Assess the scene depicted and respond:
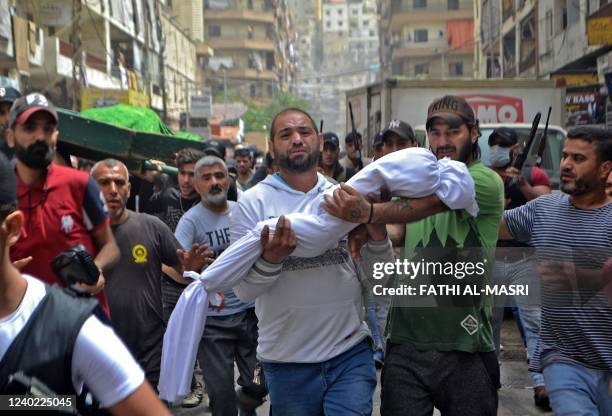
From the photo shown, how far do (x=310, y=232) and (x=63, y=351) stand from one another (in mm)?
1745

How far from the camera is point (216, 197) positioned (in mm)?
6547

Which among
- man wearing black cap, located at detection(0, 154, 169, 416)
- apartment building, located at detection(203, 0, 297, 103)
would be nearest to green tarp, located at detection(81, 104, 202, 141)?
man wearing black cap, located at detection(0, 154, 169, 416)

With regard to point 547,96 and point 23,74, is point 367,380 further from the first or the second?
point 23,74

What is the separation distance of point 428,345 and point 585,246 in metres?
0.92

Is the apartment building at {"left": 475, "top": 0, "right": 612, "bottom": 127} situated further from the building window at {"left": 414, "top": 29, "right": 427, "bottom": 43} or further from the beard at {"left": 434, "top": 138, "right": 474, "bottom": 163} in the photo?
the building window at {"left": 414, "top": 29, "right": 427, "bottom": 43}

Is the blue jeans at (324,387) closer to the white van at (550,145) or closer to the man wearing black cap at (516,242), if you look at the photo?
the man wearing black cap at (516,242)

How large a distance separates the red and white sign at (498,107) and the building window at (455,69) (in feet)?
219

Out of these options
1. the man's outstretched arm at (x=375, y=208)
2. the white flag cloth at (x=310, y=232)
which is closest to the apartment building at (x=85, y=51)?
the white flag cloth at (x=310, y=232)

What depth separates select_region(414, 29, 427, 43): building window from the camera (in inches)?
3257

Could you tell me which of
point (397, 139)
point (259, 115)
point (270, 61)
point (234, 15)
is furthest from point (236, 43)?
point (397, 139)

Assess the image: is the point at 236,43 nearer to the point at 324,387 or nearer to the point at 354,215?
the point at 324,387

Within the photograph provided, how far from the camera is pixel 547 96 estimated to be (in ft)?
51.5

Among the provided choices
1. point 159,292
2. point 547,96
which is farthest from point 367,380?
point 547,96

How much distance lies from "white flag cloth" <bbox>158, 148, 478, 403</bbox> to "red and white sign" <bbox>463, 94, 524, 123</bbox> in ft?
39.1
